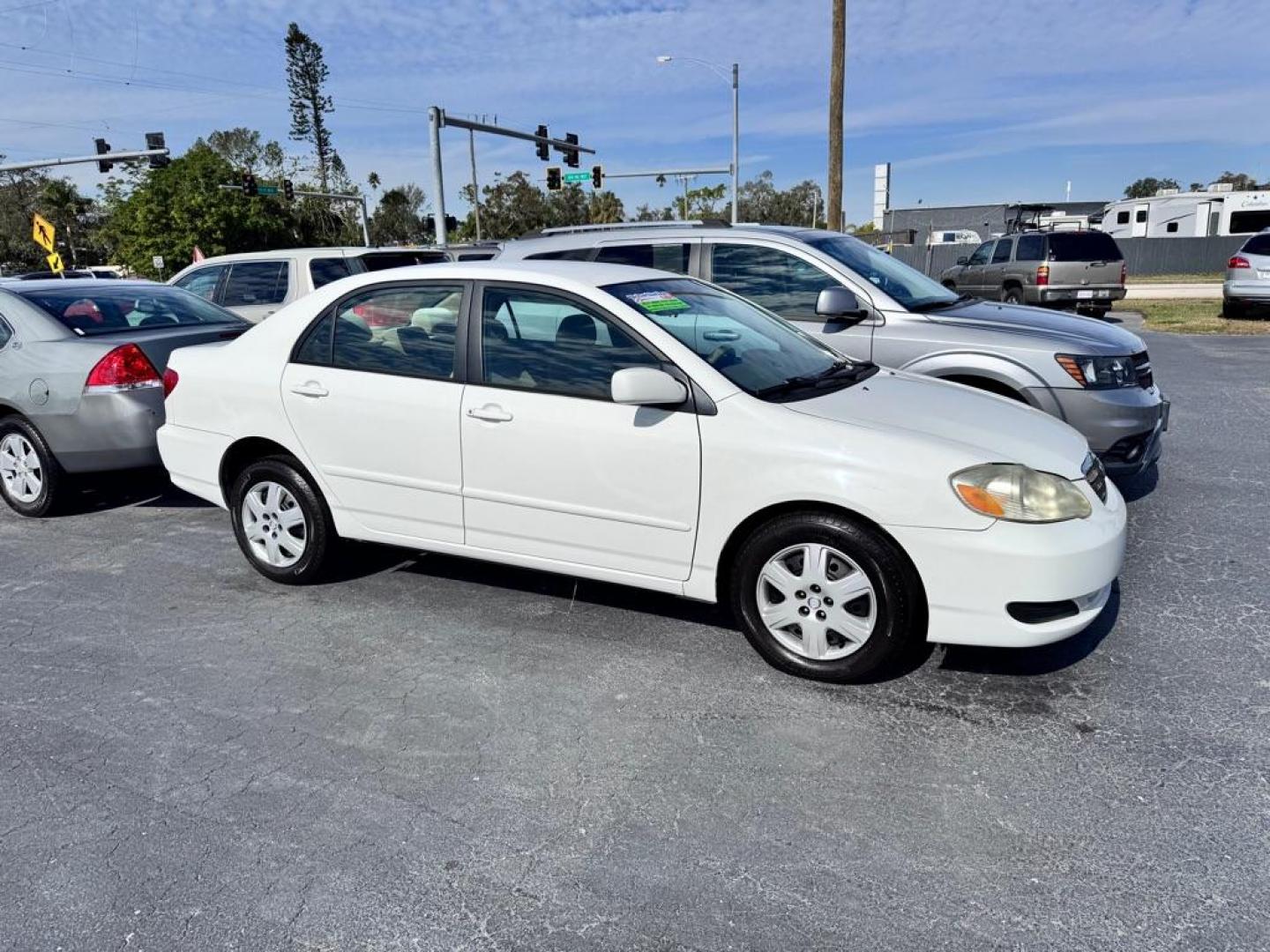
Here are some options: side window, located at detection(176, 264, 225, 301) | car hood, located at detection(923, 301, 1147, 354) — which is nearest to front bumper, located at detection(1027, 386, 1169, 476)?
car hood, located at detection(923, 301, 1147, 354)

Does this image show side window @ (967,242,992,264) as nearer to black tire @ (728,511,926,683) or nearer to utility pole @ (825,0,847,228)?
utility pole @ (825,0,847,228)

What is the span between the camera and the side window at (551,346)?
391 cm

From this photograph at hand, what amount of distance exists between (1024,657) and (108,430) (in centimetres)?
552

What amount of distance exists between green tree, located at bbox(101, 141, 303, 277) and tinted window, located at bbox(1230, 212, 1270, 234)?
Result: 4924cm

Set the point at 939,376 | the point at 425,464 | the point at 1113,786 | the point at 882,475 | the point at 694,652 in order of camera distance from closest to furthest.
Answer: the point at 1113,786 → the point at 882,475 → the point at 694,652 → the point at 425,464 → the point at 939,376

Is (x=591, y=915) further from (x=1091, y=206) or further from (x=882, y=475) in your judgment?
(x=1091, y=206)

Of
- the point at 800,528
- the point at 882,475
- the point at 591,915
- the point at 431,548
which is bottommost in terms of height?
the point at 591,915

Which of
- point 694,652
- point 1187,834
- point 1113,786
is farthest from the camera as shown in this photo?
point 694,652

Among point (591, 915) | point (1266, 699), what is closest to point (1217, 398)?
point (1266, 699)

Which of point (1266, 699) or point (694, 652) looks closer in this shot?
point (1266, 699)

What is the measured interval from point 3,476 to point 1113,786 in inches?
271

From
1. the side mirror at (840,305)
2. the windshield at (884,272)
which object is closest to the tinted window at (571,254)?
the windshield at (884,272)

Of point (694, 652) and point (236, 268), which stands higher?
point (236, 268)

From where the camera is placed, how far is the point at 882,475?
336cm
